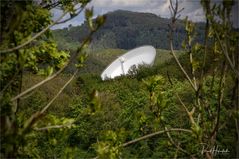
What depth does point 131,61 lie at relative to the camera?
5122 cm

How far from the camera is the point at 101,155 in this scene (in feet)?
8.59

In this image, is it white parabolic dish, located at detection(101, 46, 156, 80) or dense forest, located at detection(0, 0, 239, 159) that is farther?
white parabolic dish, located at detection(101, 46, 156, 80)

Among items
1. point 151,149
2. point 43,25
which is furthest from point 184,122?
point 43,25

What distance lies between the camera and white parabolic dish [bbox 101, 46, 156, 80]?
167 feet

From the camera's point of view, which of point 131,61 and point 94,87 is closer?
point 94,87

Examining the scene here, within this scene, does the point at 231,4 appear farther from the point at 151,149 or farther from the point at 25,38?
the point at 151,149

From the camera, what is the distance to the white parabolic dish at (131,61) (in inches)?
1999

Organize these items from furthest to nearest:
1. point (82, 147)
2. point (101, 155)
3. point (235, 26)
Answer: point (82, 147) → point (235, 26) → point (101, 155)

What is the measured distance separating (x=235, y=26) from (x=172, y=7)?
56cm

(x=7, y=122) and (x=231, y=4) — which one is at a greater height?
(x=231, y=4)

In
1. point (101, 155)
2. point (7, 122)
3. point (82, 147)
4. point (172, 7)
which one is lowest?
point (82, 147)

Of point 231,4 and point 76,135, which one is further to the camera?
point 76,135

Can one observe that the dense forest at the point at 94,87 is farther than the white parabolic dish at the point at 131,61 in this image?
No

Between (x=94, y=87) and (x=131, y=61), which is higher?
(x=94, y=87)
